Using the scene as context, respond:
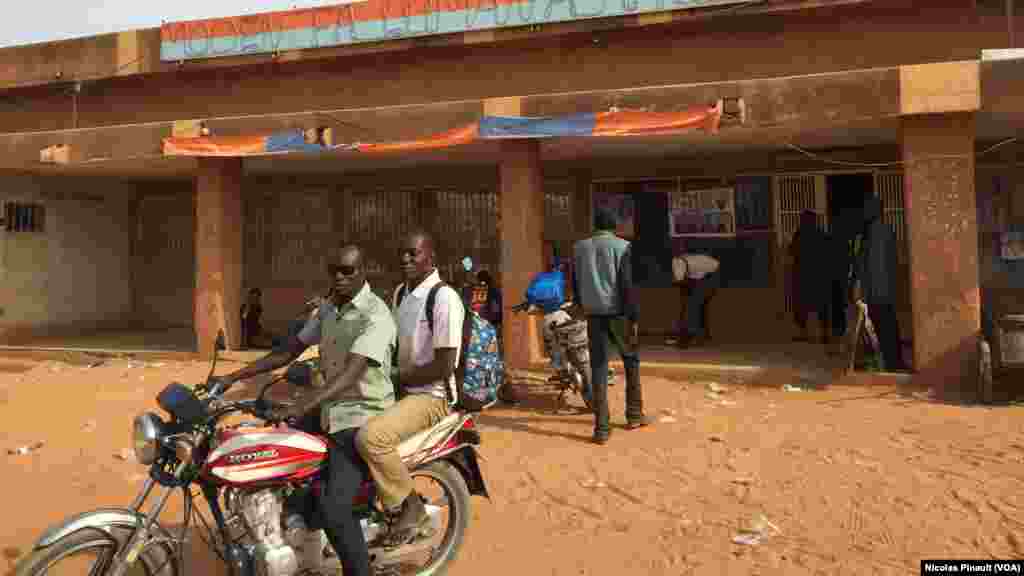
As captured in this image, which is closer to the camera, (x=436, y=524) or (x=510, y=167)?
(x=436, y=524)

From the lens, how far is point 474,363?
3295 mm

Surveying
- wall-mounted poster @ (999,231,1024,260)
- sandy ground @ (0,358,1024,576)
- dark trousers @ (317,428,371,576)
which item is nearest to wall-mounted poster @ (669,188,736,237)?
wall-mounted poster @ (999,231,1024,260)

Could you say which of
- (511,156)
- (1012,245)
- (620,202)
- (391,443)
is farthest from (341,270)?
(1012,245)

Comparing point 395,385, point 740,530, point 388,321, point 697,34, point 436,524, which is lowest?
point 740,530

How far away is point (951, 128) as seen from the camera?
251 inches

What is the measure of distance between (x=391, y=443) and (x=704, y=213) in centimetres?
771

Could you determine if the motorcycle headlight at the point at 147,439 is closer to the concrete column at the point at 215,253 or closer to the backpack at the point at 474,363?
the backpack at the point at 474,363

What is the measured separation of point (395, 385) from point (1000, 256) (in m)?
8.29

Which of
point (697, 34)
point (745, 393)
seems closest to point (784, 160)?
point (697, 34)

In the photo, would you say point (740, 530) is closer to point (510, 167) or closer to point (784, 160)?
point (510, 167)

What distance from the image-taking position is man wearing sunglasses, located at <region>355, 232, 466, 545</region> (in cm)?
288

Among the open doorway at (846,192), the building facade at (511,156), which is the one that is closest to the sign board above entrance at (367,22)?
the building facade at (511,156)

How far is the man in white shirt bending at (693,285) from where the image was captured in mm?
8961

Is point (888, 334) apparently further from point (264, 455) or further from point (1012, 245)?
point (264, 455)
